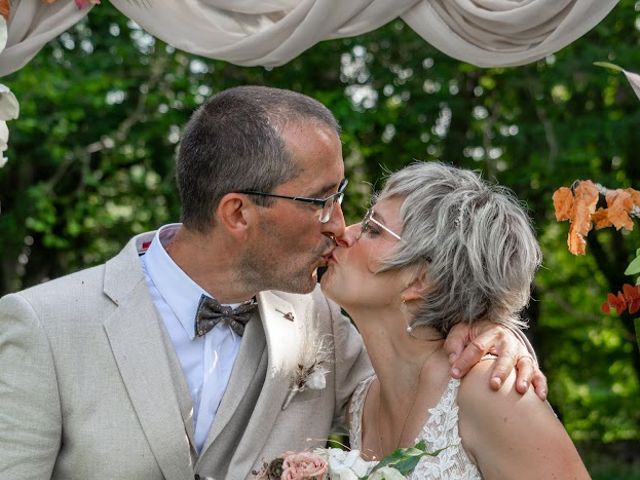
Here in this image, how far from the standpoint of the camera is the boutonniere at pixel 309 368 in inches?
134

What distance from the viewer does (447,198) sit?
10.6ft

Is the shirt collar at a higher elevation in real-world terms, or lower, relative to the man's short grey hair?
lower

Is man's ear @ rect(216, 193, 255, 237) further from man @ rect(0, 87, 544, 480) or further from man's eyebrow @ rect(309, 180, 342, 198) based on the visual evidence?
man's eyebrow @ rect(309, 180, 342, 198)

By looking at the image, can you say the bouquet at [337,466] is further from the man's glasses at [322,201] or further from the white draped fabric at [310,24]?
the white draped fabric at [310,24]

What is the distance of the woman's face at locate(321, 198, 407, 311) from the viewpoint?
3.24 m

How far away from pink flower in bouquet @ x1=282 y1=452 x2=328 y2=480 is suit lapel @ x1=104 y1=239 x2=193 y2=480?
1.97 feet

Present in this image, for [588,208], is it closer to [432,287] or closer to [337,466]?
[432,287]

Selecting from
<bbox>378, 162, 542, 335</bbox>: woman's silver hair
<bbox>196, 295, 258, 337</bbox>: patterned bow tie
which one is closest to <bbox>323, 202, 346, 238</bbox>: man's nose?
<bbox>378, 162, 542, 335</bbox>: woman's silver hair

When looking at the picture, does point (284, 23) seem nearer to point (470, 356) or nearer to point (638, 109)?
point (470, 356)

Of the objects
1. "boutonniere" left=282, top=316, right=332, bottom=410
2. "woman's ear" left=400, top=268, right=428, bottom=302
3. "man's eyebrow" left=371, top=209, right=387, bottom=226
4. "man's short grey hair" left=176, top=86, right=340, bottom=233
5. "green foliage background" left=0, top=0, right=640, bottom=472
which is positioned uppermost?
"man's short grey hair" left=176, top=86, right=340, bottom=233

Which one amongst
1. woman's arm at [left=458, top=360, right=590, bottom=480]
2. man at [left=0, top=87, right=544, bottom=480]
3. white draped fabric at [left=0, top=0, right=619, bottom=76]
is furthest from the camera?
white draped fabric at [left=0, top=0, right=619, bottom=76]

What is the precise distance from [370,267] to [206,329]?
560mm

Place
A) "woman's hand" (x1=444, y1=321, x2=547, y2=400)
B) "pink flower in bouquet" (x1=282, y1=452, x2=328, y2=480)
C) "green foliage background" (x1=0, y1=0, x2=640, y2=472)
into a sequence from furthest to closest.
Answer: "green foliage background" (x1=0, y1=0, x2=640, y2=472)
"woman's hand" (x1=444, y1=321, x2=547, y2=400)
"pink flower in bouquet" (x1=282, y1=452, x2=328, y2=480)

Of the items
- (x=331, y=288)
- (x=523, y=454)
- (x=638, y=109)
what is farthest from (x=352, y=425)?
(x=638, y=109)
